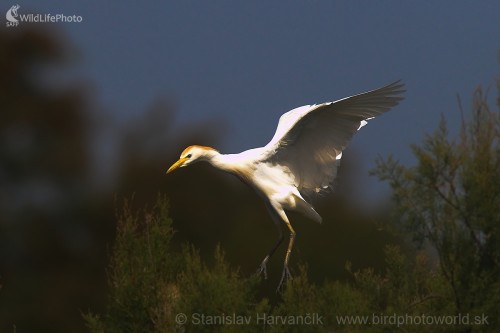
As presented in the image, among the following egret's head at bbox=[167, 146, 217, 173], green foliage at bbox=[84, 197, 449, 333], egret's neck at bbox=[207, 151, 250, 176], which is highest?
egret's head at bbox=[167, 146, 217, 173]

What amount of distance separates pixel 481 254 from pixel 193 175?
1340cm

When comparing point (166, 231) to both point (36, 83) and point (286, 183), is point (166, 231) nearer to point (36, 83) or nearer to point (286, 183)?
point (286, 183)

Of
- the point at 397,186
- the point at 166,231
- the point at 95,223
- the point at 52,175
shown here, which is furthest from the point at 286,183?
the point at 52,175

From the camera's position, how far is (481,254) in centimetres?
897

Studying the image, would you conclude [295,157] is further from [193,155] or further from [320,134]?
[193,155]

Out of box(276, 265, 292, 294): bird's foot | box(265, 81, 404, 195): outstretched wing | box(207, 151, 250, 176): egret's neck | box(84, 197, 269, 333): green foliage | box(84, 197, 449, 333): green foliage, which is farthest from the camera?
box(207, 151, 250, 176): egret's neck

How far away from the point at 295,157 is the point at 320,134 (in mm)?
361

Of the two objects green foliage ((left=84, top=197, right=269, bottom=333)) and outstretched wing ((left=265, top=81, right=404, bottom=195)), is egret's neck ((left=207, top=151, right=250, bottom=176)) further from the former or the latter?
green foliage ((left=84, top=197, right=269, bottom=333))

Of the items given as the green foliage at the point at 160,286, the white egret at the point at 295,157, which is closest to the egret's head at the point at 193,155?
the white egret at the point at 295,157

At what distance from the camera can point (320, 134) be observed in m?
11.6

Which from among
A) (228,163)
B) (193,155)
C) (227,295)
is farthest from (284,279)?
(193,155)

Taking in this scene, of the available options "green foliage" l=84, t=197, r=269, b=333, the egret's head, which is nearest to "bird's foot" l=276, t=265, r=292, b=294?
"green foliage" l=84, t=197, r=269, b=333

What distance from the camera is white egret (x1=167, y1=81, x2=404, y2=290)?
11367 mm

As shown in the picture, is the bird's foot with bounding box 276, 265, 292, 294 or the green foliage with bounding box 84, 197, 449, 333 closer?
the green foliage with bounding box 84, 197, 449, 333
